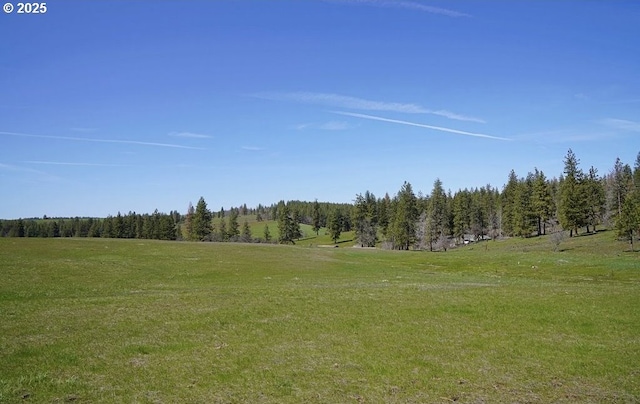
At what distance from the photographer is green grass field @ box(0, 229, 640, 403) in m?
12.2

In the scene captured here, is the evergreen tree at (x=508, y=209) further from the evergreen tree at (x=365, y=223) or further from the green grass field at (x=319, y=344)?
the green grass field at (x=319, y=344)

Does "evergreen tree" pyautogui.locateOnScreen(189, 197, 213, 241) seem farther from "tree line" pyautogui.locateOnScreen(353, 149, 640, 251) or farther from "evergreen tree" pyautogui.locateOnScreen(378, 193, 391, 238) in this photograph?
"evergreen tree" pyautogui.locateOnScreen(378, 193, 391, 238)

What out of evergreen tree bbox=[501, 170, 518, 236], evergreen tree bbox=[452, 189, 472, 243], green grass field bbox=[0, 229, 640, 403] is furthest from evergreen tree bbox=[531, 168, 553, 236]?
green grass field bbox=[0, 229, 640, 403]

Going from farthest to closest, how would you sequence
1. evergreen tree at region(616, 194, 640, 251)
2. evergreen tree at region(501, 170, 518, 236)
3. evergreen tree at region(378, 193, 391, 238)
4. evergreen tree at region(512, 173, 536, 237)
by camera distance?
evergreen tree at region(378, 193, 391, 238), evergreen tree at region(501, 170, 518, 236), evergreen tree at region(512, 173, 536, 237), evergreen tree at region(616, 194, 640, 251)

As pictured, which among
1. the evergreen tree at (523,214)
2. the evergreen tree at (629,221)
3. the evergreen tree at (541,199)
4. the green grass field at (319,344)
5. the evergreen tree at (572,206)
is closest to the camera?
the green grass field at (319,344)

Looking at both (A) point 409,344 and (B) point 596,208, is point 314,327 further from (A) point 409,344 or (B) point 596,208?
(B) point 596,208

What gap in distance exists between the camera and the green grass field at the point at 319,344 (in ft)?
40.0

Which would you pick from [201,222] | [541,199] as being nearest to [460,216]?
[541,199]

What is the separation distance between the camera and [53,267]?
4366cm

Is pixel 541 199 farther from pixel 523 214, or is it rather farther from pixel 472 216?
pixel 472 216

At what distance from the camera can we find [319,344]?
16.6m

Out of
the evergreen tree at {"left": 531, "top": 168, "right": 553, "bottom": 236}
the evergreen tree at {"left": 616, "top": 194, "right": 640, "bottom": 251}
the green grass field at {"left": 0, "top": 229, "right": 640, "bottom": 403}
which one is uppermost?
the evergreen tree at {"left": 531, "top": 168, "right": 553, "bottom": 236}

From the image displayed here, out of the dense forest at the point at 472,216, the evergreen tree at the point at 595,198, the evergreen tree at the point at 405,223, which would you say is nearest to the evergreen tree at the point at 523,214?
the dense forest at the point at 472,216

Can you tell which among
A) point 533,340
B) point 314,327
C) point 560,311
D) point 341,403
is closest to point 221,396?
point 341,403
